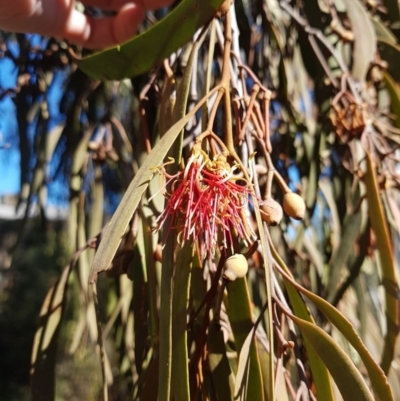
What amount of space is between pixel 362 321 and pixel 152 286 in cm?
51

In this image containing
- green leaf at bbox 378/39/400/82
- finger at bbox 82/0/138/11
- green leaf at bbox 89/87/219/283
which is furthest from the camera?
green leaf at bbox 378/39/400/82

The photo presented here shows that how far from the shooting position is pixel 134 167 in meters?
0.88

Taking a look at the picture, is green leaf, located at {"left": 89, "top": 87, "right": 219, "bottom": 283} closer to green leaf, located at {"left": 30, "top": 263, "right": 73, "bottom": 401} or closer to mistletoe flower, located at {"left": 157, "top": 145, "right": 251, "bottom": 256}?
mistletoe flower, located at {"left": 157, "top": 145, "right": 251, "bottom": 256}

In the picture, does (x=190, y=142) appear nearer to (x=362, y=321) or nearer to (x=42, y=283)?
(x=362, y=321)

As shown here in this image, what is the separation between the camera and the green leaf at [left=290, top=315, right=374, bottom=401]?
0.39 m

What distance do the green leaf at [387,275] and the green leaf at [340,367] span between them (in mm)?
194

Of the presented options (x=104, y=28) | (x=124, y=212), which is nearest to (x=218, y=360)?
(x=124, y=212)

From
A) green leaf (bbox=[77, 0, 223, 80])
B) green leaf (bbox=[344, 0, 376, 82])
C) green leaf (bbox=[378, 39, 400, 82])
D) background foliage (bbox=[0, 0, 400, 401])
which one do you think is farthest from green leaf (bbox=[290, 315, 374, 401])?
green leaf (bbox=[378, 39, 400, 82])

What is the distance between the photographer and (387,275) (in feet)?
1.94

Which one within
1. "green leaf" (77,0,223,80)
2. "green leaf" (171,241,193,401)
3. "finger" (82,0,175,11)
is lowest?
"green leaf" (171,241,193,401)

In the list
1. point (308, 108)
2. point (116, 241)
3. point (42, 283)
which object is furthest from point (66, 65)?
point (42, 283)

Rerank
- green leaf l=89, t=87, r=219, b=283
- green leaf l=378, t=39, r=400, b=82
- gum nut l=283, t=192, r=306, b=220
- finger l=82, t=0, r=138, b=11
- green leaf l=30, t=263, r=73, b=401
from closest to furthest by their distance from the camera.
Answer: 1. green leaf l=89, t=87, r=219, b=283
2. gum nut l=283, t=192, r=306, b=220
3. green leaf l=30, t=263, r=73, b=401
4. finger l=82, t=0, r=138, b=11
5. green leaf l=378, t=39, r=400, b=82

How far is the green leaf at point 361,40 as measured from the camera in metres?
0.75

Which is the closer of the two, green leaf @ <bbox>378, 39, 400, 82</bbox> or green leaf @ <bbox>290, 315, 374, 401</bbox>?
green leaf @ <bbox>290, 315, 374, 401</bbox>
